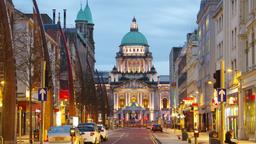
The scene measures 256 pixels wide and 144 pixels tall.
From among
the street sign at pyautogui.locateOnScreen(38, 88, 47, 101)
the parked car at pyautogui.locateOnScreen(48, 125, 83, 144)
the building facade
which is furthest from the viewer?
the building facade

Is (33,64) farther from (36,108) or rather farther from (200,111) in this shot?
(200,111)

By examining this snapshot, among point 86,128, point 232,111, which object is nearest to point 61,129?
point 86,128

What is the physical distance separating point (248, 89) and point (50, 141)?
22.7 meters

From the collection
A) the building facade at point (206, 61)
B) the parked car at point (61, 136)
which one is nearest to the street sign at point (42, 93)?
the parked car at point (61, 136)

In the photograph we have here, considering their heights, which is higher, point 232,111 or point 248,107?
point 248,107

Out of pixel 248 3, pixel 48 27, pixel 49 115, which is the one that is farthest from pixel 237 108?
pixel 48 27

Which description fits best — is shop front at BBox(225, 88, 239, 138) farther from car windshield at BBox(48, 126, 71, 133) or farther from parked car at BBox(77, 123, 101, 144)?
car windshield at BBox(48, 126, 71, 133)

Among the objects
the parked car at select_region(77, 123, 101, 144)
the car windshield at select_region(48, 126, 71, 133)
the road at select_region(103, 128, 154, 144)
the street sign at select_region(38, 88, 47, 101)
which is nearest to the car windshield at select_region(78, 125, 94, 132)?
the parked car at select_region(77, 123, 101, 144)

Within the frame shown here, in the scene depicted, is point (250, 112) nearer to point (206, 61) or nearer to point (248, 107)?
point (248, 107)

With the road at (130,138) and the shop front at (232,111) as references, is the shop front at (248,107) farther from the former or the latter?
the road at (130,138)

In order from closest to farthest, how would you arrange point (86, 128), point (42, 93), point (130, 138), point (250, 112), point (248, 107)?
point (42, 93) < point (86, 128) < point (250, 112) < point (248, 107) < point (130, 138)

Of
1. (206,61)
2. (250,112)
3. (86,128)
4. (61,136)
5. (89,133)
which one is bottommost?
(89,133)

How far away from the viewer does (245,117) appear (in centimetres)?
5891

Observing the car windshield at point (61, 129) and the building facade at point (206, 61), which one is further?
the building facade at point (206, 61)
